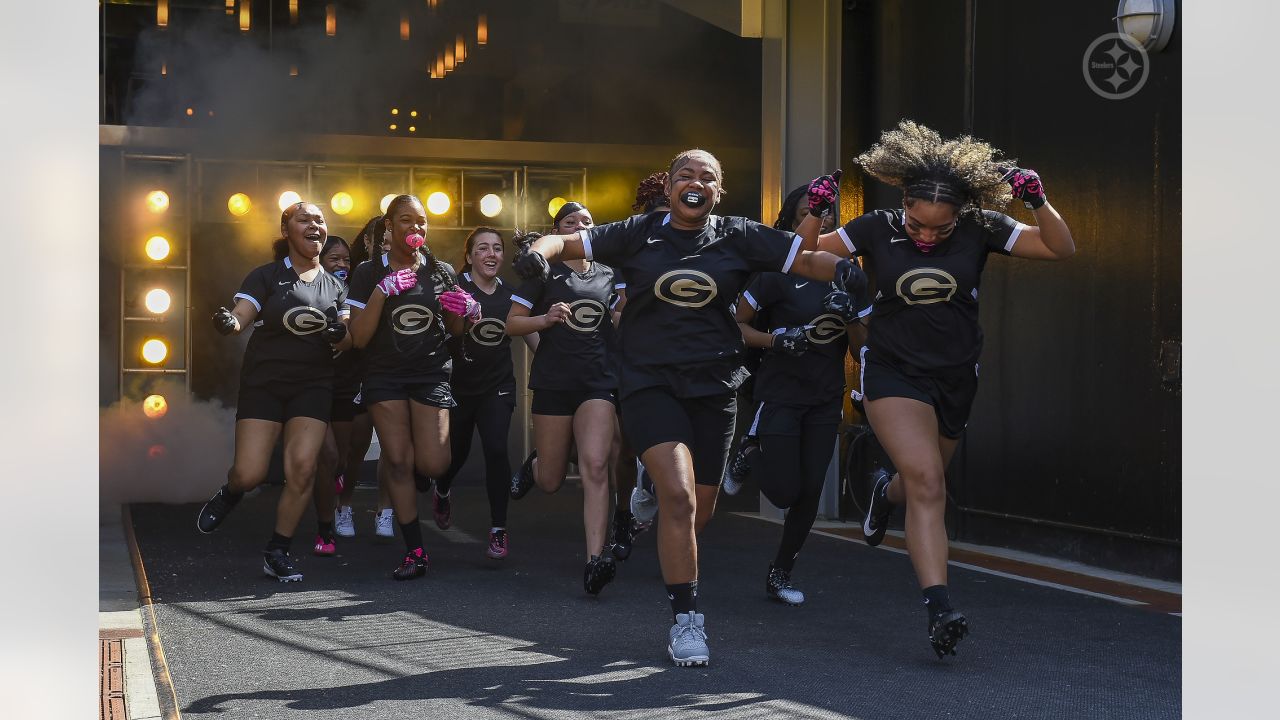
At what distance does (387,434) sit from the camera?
7.34 metres

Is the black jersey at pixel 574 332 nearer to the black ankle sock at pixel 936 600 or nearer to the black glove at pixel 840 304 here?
the black glove at pixel 840 304

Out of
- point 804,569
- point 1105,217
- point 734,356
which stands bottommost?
point 804,569

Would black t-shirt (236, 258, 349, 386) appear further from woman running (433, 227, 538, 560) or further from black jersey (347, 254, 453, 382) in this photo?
woman running (433, 227, 538, 560)

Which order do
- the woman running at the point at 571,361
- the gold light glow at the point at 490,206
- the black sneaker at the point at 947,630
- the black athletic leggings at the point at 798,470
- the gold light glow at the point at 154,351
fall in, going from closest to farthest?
the black sneaker at the point at 947,630 → the black athletic leggings at the point at 798,470 → the woman running at the point at 571,361 → the gold light glow at the point at 154,351 → the gold light glow at the point at 490,206

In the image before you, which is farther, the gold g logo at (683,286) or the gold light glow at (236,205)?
the gold light glow at (236,205)

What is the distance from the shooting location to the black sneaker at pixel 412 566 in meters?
7.35

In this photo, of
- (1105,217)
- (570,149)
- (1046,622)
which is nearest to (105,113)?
(570,149)

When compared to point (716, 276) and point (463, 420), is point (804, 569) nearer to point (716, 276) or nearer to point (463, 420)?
point (463, 420)

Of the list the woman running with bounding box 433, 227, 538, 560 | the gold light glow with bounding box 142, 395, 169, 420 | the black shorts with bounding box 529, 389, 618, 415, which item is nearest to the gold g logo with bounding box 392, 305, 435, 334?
the woman running with bounding box 433, 227, 538, 560

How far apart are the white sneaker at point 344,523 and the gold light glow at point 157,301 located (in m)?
5.14

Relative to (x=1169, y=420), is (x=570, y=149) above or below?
above

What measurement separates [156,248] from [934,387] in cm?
1017

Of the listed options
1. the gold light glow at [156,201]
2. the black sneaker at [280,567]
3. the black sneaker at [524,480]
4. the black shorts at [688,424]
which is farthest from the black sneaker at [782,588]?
the gold light glow at [156,201]
